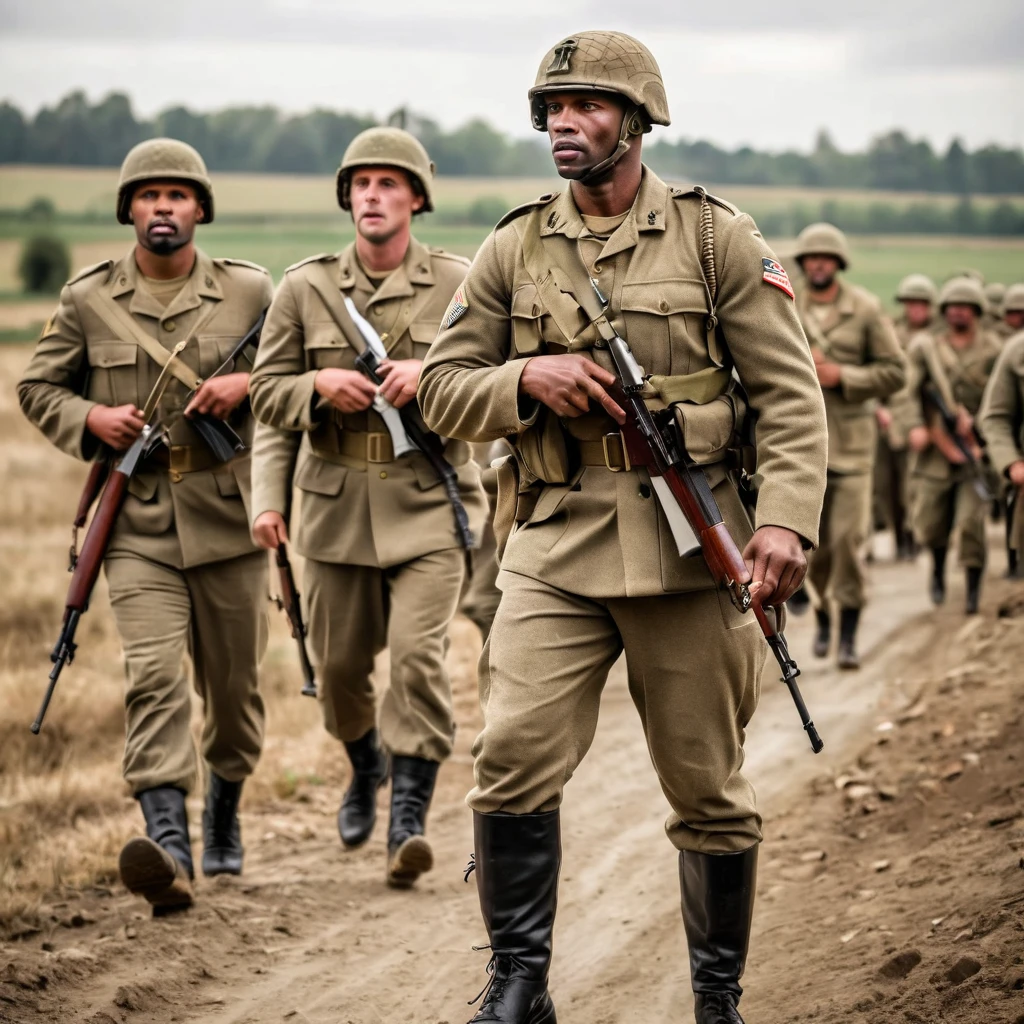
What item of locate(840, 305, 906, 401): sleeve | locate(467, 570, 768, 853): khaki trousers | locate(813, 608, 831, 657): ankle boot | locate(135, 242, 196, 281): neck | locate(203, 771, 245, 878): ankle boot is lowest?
locate(813, 608, 831, 657): ankle boot

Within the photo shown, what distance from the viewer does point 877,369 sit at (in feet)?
34.2

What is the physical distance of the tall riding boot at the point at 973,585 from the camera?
12398 mm

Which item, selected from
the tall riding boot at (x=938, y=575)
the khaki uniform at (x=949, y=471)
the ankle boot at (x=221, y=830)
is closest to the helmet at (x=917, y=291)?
the khaki uniform at (x=949, y=471)

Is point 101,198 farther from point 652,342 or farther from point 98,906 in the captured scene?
point 652,342

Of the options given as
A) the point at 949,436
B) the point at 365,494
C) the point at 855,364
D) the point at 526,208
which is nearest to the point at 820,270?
the point at 855,364

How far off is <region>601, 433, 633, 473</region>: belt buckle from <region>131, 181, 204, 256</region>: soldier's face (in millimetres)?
2801

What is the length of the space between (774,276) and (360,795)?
11.5 ft

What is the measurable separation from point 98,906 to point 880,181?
35.1m

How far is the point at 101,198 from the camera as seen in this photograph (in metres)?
32.3

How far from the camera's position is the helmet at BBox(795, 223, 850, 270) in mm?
10672

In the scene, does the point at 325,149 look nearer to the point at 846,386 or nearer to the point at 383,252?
the point at 846,386

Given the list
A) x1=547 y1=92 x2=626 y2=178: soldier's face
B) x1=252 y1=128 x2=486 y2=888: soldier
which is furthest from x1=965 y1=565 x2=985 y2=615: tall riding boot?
x1=547 y1=92 x2=626 y2=178: soldier's face

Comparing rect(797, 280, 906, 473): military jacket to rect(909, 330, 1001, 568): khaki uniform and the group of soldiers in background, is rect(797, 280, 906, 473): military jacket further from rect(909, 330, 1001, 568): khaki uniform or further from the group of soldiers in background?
rect(909, 330, 1001, 568): khaki uniform

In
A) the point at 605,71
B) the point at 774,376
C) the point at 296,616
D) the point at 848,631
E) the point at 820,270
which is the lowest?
the point at 848,631
